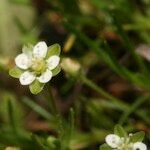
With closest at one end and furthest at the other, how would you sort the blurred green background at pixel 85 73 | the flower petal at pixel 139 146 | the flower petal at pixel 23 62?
the flower petal at pixel 139 146 < the flower petal at pixel 23 62 < the blurred green background at pixel 85 73

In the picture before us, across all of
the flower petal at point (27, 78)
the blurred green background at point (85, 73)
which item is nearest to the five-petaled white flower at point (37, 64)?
the flower petal at point (27, 78)

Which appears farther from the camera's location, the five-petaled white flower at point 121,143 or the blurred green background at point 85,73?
the blurred green background at point 85,73

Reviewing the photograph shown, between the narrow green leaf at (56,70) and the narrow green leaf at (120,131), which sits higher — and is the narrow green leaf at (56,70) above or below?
above

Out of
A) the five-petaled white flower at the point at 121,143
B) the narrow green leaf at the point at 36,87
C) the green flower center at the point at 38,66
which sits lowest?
the five-petaled white flower at the point at 121,143

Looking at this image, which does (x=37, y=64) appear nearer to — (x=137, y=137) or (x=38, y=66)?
(x=38, y=66)

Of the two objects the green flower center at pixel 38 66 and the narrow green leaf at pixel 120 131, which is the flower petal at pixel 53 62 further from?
the narrow green leaf at pixel 120 131

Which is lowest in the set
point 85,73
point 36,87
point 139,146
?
point 139,146

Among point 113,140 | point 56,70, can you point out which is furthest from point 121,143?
point 56,70

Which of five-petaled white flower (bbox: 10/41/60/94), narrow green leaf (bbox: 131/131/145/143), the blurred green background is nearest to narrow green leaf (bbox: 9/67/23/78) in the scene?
five-petaled white flower (bbox: 10/41/60/94)

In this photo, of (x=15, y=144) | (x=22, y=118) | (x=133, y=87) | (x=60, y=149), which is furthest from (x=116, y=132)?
(x=22, y=118)
